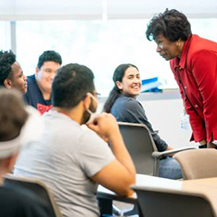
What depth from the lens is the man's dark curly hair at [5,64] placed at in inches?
143

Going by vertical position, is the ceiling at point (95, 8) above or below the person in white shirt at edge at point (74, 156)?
above

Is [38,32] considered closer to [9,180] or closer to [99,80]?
[99,80]

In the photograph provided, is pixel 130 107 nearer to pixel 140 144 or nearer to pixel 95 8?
pixel 140 144

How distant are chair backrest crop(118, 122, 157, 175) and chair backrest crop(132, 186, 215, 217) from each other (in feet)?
5.97

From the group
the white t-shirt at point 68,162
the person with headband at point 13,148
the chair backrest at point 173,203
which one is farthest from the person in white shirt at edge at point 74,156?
the person with headband at point 13,148

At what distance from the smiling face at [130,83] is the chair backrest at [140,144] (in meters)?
0.56

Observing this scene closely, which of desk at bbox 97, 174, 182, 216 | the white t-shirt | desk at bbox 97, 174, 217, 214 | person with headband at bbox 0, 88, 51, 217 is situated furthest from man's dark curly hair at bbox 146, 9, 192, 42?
person with headband at bbox 0, 88, 51, 217

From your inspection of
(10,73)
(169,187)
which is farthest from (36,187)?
(10,73)

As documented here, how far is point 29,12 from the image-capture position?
5.59 metres

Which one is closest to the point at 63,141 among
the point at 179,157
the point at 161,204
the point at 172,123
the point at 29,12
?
the point at 161,204

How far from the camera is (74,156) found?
2471mm

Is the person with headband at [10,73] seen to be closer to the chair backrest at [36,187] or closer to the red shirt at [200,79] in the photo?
the red shirt at [200,79]

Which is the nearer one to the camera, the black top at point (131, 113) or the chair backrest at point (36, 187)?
the chair backrest at point (36, 187)

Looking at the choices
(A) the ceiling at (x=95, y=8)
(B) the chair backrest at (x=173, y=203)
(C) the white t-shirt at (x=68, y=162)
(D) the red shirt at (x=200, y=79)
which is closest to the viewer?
(B) the chair backrest at (x=173, y=203)
